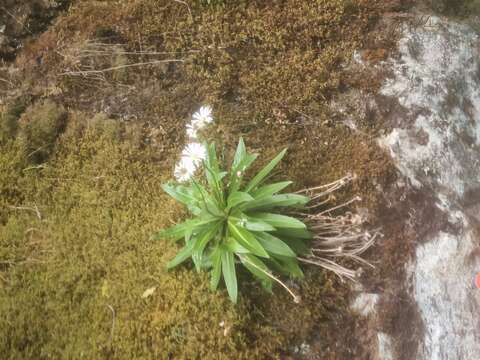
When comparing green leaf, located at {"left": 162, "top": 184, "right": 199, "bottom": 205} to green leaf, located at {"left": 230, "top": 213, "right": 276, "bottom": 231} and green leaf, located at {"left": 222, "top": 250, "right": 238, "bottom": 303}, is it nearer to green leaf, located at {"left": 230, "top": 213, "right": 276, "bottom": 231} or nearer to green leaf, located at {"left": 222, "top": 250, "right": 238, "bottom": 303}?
green leaf, located at {"left": 230, "top": 213, "right": 276, "bottom": 231}

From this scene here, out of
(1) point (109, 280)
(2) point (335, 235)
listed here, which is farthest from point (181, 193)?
(2) point (335, 235)

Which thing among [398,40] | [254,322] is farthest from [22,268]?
[398,40]

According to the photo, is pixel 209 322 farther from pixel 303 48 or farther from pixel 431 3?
pixel 431 3

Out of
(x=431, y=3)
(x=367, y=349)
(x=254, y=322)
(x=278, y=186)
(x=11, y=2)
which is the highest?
(x=11, y=2)

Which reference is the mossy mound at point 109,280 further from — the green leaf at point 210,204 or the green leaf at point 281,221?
the green leaf at point 281,221

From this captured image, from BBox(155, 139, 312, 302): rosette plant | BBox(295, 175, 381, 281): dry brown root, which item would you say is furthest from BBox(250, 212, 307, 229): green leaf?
BBox(295, 175, 381, 281): dry brown root

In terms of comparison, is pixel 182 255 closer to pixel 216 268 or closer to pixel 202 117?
pixel 216 268
